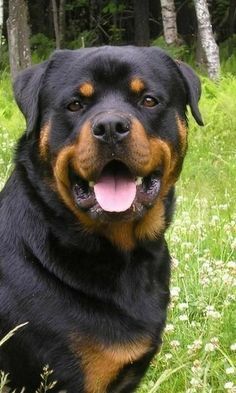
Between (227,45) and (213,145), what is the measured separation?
37.1ft

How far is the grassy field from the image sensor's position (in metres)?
3.66

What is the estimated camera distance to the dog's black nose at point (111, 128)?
10.0 ft

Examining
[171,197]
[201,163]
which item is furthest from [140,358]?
[201,163]

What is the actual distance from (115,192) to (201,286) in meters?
1.39

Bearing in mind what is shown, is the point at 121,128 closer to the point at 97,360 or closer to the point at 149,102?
the point at 149,102

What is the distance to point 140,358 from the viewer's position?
3.21m

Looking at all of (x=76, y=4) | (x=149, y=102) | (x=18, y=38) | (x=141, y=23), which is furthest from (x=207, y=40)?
(x=76, y=4)

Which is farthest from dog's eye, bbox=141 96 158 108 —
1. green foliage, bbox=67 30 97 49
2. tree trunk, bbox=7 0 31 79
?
green foliage, bbox=67 30 97 49

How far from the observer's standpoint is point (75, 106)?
3297mm

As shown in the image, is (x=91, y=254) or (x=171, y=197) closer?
(x=91, y=254)

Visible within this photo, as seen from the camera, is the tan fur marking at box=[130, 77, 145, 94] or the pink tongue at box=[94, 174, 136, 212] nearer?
the pink tongue at box=[94, 174, 136, 212]

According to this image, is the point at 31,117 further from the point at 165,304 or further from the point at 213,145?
the point at 213,145

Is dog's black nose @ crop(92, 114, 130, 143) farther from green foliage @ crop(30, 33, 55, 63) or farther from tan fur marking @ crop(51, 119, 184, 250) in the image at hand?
green foliage @ crop(30, 33, 55, 63)

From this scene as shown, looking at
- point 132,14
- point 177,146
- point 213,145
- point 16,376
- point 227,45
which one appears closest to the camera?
point 16,376
